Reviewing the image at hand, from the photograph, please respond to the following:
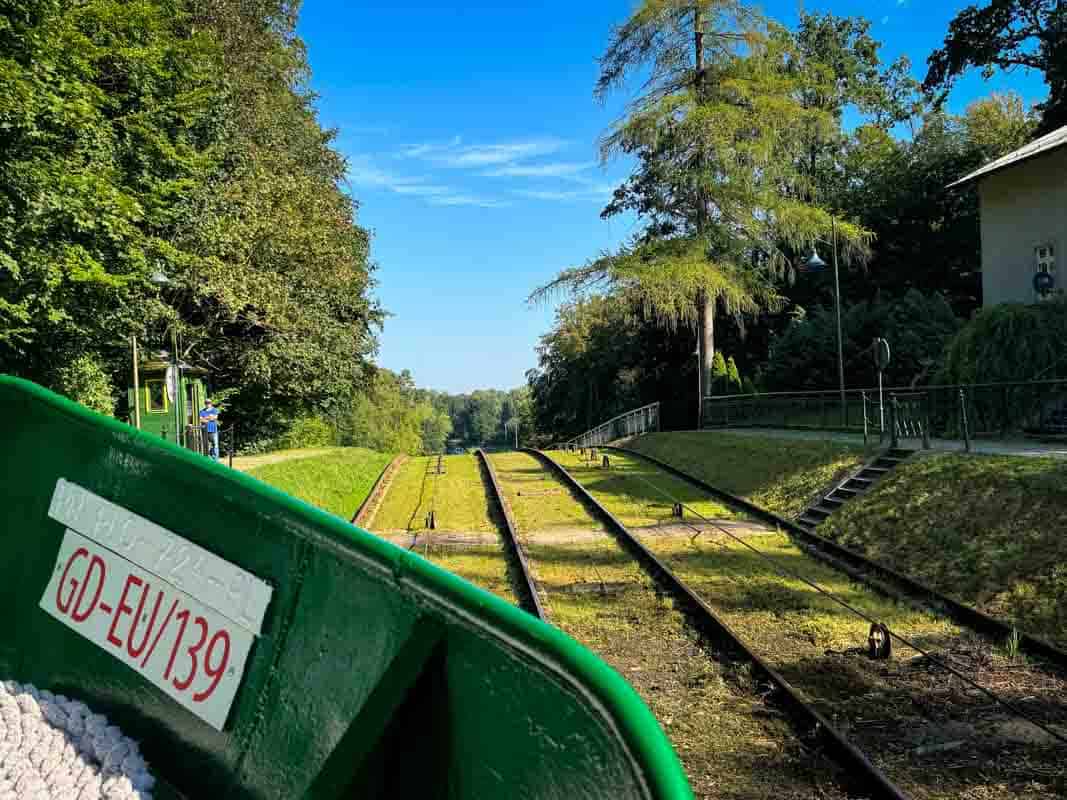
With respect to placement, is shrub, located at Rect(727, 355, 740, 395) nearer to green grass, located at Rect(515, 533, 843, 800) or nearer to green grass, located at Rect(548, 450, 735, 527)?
green grass, located at Rect(548, 450, 735, 527)

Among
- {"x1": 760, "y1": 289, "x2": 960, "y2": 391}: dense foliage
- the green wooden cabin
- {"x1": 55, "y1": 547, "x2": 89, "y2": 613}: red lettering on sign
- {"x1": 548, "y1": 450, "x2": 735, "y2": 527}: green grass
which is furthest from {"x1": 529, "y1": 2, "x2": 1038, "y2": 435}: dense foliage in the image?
{"x1": 55, "y1": 547, "x2": 89, "y2": 613}: red lettering on sign

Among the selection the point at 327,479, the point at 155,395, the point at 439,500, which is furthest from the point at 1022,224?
the point at 155,395

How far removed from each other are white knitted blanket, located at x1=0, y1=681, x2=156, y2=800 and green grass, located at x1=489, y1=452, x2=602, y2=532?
40.3 ft

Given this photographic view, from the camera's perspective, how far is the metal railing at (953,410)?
1391 cm

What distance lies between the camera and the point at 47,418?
2797mm

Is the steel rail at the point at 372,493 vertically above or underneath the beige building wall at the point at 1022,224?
underneath

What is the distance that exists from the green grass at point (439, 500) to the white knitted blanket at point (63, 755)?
12.4 metres

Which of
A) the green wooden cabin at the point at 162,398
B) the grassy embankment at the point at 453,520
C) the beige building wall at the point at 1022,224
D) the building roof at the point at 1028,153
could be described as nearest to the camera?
the grassy embankment at the point at 453,520

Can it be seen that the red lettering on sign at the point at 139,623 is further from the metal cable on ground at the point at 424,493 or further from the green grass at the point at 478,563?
the metal cable on ground at the point at 424,493

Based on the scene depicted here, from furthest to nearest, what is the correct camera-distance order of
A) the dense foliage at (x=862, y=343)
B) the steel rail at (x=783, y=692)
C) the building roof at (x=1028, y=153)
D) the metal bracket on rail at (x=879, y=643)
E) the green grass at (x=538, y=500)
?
1. the dense foliage at (x=862, y=343)
2. the building roof at (x=1028, y=153)
3. the green grass at (x=538, y=500)
4. the metal bracket on rail at (x=879, y=643)
5. the steel rail at (x=783, y=692)

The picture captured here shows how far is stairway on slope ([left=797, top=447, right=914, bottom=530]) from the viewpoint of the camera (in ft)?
44.6

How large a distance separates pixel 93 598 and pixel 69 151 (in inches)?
585

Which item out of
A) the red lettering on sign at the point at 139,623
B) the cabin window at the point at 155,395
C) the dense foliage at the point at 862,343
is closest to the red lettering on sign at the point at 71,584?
the red lettering on sign at the point at 139,623

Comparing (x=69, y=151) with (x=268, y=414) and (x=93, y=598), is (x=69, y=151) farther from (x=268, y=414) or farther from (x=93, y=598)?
(x=268, y=414)
